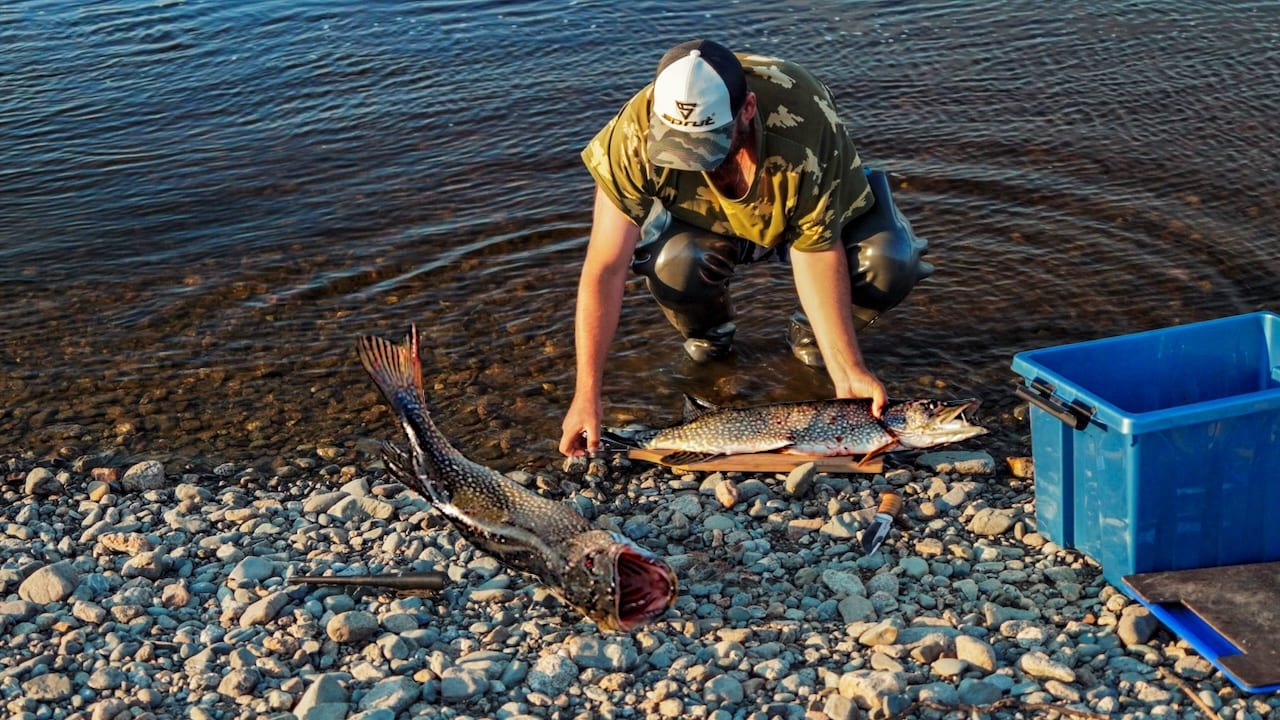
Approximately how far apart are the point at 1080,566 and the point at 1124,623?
1.54ft

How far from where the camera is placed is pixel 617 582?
169 inches

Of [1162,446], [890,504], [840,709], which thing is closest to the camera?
[840,709]

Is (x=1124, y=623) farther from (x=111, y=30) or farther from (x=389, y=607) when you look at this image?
(x=111, y=30)

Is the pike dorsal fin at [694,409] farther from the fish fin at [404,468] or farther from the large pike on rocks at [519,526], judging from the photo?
the fish fin at [404,468]

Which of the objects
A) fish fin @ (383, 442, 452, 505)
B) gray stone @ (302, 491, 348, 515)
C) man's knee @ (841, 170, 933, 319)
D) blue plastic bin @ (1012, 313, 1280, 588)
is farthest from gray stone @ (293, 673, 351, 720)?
man's knee @ (841, 170, 933, 319)

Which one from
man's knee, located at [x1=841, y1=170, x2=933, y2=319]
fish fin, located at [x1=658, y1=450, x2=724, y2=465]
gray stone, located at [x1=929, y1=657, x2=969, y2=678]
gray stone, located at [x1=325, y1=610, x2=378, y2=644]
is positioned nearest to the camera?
gray stone, located at [x1=929, y1=657, x2=969, y2=678]

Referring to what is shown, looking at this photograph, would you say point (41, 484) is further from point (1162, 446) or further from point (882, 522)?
point (1162, 446)

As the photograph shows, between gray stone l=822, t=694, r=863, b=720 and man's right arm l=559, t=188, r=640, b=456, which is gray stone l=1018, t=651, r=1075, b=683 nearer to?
gray stone l=822, t=694, r=863, b=720

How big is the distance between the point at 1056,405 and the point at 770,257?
2.19 metres

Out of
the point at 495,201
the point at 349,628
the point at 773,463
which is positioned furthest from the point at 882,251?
the point at 495,201

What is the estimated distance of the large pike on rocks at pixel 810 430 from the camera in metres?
5.57

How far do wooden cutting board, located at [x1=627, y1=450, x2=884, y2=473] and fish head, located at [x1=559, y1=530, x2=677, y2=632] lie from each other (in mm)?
1456

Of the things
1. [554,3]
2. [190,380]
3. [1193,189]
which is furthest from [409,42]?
[1193,189]

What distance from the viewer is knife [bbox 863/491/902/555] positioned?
5133mm
